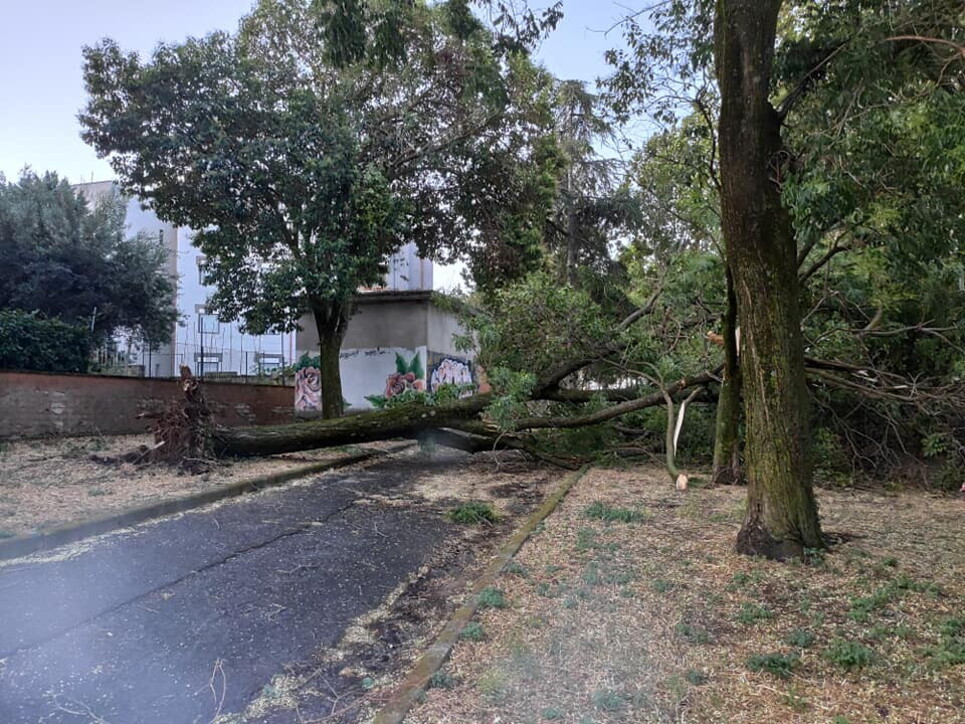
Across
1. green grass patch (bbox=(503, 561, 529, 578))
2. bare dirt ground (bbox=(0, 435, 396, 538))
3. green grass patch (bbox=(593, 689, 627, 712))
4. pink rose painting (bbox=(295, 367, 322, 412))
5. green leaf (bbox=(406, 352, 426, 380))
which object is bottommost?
green grass patch (bbox=(593, 689, 627, 712))

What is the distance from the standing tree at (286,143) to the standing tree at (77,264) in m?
5.74

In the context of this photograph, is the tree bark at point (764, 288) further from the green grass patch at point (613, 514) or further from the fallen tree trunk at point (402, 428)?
the fallen tree trunk at point (402, 428)

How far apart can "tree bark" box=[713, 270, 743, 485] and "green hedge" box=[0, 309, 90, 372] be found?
42.5 feet

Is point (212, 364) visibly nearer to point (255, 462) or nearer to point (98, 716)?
point (255, 462)

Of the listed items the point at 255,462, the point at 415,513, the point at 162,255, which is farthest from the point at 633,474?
the point at 162,255

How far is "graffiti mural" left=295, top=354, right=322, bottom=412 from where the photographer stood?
62.4 ft

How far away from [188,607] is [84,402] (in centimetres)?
1092

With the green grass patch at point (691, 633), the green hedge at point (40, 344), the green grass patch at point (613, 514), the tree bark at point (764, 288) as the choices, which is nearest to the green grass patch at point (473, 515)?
the green grass patch at point (613, 514)

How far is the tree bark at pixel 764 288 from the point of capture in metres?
5.01

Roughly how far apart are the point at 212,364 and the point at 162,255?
197 inches

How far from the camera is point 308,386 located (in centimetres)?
1914

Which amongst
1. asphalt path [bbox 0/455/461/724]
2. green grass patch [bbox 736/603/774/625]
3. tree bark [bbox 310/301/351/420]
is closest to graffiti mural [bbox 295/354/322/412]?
tree bark [bbox 310/301/351/420]

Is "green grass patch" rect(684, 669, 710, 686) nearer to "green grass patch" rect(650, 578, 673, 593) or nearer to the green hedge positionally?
"green grass patch" rect(650, 578, 673, 593)

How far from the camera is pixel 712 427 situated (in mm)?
10383
